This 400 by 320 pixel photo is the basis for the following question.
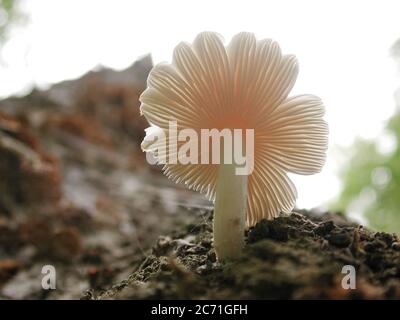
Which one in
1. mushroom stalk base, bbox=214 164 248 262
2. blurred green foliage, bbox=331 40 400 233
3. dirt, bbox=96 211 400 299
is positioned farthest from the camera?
blurred green foliage, bbox=331 40 400 233

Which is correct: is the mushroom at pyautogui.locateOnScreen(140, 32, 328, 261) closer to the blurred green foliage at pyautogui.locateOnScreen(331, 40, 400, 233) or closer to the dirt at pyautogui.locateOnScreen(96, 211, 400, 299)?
the dirt at pyautogui.locateOnScreen(96, 211, 400, 299)

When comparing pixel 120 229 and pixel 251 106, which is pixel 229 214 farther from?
pixel 120 229

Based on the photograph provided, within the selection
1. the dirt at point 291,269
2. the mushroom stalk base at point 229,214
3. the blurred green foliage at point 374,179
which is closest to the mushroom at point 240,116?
the mushroom stalk base at point 229,214

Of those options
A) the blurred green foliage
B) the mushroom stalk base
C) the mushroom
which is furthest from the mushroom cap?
the blurred green foliage

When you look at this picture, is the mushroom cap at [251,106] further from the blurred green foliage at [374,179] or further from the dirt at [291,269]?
the blurred green foliage at [374,179]

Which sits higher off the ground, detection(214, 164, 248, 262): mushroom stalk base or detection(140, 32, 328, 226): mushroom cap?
detection(140, 32, 328, 226): mushroom cap
